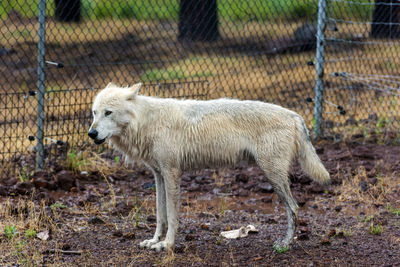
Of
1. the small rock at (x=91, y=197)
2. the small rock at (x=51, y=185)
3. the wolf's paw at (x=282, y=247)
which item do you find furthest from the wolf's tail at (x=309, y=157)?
the small rock at (x=51, y=185)

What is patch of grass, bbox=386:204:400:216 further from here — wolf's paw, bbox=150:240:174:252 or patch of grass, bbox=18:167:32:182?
patch of grass, bbox=18:167:32:182

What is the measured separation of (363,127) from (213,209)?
3.86 m

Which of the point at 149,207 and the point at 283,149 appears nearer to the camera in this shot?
the point at 283,149

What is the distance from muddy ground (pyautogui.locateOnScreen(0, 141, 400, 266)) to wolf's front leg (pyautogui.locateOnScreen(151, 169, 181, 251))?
9 cm

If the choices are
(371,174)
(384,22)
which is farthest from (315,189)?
(384,22)

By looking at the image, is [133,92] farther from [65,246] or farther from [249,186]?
[249,186]

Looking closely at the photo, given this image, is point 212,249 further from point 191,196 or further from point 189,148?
point 191,196

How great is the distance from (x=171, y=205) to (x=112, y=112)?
98cm

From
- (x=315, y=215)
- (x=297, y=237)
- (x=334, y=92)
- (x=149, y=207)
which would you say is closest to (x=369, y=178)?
(x=315, y=215)

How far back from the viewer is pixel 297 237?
529 cm

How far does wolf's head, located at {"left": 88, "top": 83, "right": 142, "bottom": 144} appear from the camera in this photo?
4719 mm

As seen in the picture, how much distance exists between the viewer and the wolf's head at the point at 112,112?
15.5 ft

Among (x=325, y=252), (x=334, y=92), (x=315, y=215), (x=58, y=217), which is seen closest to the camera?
(x=325, y=252)

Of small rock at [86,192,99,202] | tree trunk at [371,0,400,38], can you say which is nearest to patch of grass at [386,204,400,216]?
small rock at [86,192,99,202]
